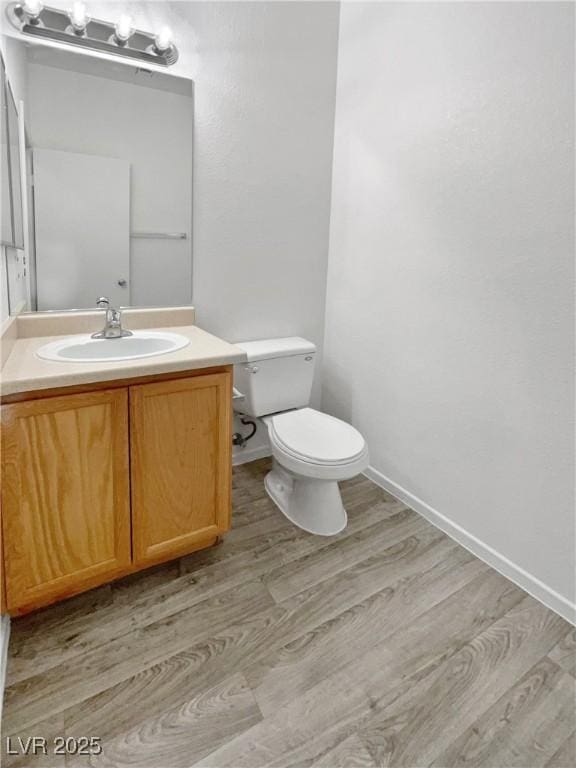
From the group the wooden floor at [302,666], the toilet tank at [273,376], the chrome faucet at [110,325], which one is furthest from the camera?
the toilet tank at [273,376]

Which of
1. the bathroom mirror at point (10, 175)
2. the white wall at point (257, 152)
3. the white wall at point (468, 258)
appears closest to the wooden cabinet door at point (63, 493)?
the bathroom mirror at point (10, 175)

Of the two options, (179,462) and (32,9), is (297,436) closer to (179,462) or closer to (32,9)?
(179,462)

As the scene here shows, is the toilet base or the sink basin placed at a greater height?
the sink basin

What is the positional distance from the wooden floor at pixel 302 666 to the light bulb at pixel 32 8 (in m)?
1.99

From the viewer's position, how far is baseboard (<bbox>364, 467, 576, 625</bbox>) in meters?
1.58

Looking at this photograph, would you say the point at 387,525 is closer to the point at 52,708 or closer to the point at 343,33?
the point at 52,708

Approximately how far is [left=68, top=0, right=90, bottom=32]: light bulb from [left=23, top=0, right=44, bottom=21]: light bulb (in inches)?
3.9

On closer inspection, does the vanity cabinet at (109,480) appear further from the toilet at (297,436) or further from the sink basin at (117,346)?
the toilet at (297,436)

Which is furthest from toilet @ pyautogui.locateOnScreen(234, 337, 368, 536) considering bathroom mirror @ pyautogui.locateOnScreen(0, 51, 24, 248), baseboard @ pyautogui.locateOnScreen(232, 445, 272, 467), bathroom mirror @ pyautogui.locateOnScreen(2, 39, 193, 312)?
bathroom mirror @ pyautogui.locateOnScreen(0, 51, 24, 248)

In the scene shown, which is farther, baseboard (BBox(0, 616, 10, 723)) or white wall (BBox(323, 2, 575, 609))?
white wall (BBox(323, 2, 575, 609))

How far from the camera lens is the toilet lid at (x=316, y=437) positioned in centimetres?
181

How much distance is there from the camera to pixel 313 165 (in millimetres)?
2334

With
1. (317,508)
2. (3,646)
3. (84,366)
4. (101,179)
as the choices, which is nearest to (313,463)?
(317,508)

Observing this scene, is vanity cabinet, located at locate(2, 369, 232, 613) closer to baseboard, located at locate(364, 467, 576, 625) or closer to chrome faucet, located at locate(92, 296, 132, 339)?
chrome faucet, located at locate(92, 296, 132, 339)
